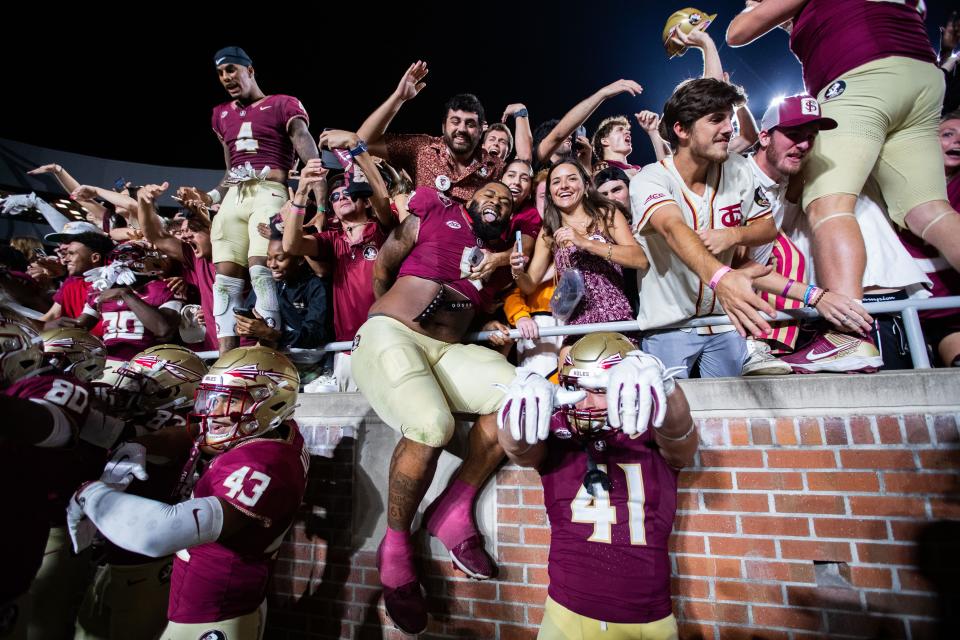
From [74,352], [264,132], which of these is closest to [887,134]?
[264,132]

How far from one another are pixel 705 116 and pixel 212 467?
3059mm

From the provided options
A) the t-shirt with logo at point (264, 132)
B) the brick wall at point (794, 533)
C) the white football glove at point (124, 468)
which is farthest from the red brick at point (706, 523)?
the t-shirt with logo at point (264, 132)

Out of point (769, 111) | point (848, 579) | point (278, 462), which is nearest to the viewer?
point (848, 579)

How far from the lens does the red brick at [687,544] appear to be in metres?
2.34

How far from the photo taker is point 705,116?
269 centimetres

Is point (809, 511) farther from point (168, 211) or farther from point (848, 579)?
point (168, 211)

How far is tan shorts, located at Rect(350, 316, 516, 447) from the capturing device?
7.89 ft

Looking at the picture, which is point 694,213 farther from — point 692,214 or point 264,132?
point 264,132

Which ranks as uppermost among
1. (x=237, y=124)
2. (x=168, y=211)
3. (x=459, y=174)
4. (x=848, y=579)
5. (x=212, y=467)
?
(x=168, y=211)

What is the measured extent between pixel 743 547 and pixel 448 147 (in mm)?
3589

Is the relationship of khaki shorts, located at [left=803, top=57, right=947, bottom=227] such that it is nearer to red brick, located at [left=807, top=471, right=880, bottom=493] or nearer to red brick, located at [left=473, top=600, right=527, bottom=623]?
red brick, located at [left=807, top=471, right=880, bottom=493]

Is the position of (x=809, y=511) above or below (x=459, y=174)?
below

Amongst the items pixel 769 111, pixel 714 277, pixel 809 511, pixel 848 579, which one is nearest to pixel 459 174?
pixel 769 111

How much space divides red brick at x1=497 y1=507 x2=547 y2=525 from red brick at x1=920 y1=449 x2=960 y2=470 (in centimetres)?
168
